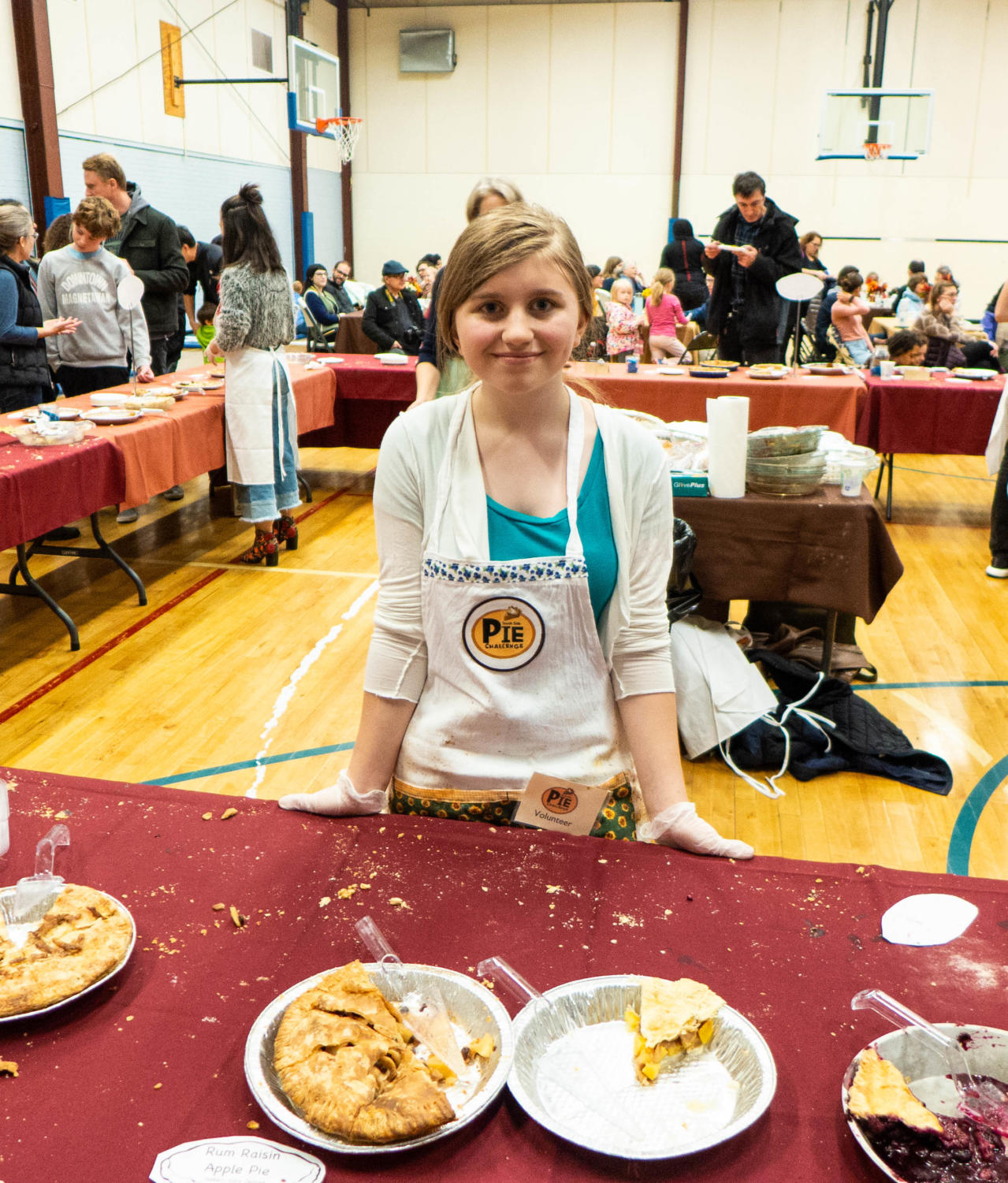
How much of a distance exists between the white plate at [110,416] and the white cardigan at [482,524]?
3314 mm

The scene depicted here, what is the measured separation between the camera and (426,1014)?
1.00m

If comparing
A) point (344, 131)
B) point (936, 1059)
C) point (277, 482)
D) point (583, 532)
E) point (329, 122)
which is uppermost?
point (344, 131)

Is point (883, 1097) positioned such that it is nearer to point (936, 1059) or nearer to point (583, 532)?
point (936, 1059)

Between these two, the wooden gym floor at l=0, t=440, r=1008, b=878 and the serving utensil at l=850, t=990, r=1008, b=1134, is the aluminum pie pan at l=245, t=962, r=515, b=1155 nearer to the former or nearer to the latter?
the serving utensil at l=850, t=990, r=1008, b=1134

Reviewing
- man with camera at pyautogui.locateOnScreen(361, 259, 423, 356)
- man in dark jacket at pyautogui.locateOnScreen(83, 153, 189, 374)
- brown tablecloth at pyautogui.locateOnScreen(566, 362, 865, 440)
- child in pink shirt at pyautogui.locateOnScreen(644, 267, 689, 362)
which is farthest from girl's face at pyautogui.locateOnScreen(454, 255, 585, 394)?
child in pink shirt at pyautogui.locateOnScreen(644, 267, 689, 362)

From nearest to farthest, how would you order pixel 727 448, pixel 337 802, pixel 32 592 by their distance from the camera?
pixel 337 802 → pixel 727 448 → pixel 32 592

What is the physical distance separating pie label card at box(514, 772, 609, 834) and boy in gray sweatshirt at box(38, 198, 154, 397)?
177 inches

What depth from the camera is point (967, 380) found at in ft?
20.3

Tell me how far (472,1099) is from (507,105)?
16.9m

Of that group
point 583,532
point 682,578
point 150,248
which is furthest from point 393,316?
point 583,532

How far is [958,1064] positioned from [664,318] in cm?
949

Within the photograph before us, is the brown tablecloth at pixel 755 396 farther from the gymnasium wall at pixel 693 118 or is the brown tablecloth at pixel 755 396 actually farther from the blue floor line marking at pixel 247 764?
the gymnasium wall at pixel 693 118

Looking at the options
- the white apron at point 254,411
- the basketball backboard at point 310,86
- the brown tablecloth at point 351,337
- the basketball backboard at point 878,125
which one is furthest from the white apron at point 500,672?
the basketball backboard at point 878,125

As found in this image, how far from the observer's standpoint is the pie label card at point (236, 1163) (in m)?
0.81
